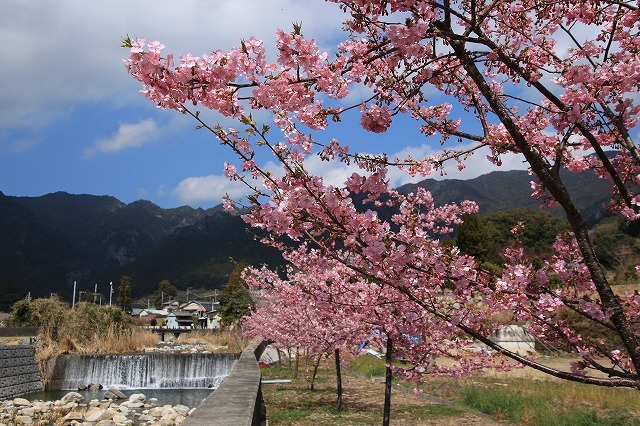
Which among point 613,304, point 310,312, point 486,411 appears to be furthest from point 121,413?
point 613,304

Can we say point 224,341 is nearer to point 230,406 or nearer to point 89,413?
point 89,413

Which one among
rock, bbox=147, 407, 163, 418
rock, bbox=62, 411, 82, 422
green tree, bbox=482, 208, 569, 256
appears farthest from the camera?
green tree, bbox=482, 208, 569, 256

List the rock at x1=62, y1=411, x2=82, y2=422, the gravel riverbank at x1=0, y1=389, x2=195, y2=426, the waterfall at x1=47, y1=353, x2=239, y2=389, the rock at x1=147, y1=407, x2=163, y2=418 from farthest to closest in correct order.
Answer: the waterfall at x1=47, y1=353, x2=239, y2=389, the rock at x1=147, y1=407, x2=163, y2=418, the rock at x1=62, y1=411, x2=82, y2=422, the gravel riverbank at x1=0, y1=389, x2=195, y2=426

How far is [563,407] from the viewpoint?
10.5 metres

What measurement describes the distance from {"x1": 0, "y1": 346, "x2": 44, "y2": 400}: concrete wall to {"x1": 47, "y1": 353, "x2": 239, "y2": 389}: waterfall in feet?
3.20

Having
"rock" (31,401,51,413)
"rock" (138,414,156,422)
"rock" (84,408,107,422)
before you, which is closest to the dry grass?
"rock" (31,401,51,413)

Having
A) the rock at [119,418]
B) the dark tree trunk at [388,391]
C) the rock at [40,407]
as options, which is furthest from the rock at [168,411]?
the dark tree trunk at [388,391]

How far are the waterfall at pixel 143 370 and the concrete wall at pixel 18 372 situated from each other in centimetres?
98

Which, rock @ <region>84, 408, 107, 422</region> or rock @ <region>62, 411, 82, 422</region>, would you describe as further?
rock @ <region>62, 411, 82, 422</region>

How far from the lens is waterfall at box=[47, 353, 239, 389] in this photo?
2042 cm

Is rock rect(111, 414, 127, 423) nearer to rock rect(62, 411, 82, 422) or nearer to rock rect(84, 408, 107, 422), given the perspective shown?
rock rect(84, 408, 107, 422)

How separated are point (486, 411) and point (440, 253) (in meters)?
9.74

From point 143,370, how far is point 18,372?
13.9ft

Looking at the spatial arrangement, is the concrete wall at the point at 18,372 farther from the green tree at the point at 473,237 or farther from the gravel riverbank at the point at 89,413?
the green tree at the point at 473,237
